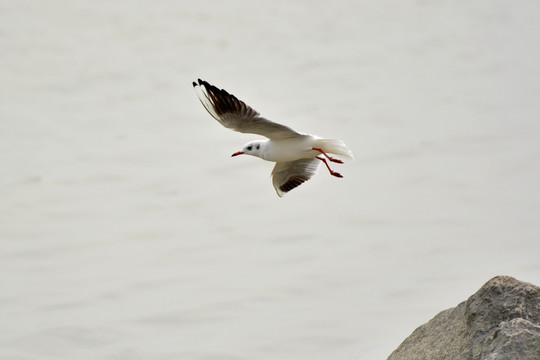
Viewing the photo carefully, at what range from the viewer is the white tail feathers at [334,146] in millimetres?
8305

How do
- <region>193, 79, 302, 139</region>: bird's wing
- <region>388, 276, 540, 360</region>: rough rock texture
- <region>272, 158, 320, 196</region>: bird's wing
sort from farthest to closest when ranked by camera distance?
<region>272, 158, 320, 196</region>: bird's wing < <region>193, 79, 302, 139</region>: bird's wing < <region>388, 276, 540, 360</region>: rough rock texture

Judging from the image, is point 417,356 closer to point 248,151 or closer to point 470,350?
point 470,350

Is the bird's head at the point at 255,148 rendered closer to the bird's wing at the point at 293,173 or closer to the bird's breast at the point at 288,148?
the bird's breast at the point at 288,148

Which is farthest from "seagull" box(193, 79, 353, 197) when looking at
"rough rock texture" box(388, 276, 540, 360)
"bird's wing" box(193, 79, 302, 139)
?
"rough rock texture" box(388, 276, 540, 360)

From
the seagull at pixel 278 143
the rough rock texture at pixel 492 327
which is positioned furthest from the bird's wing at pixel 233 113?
the rough rock texture at pixel 492 327

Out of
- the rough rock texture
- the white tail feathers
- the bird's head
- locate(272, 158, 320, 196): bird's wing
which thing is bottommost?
the rough rock texture

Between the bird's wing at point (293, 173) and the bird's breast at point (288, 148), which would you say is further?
the bird's wing at point (293, 173)

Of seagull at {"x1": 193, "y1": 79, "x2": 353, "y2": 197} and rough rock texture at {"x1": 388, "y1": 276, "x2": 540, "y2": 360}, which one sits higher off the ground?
seagull at {"x1": 193, "y1": 79, "x2": 353, "y2": 197}

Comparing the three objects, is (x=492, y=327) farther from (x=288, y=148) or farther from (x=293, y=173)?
→ (x=293, y=173)

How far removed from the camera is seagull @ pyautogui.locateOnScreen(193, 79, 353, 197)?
25.8ft

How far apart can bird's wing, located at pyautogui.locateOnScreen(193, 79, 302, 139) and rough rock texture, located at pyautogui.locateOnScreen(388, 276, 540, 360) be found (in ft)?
11.0

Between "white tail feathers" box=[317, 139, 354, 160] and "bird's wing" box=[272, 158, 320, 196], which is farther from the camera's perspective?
"bird's wing" box=[272, 158, 320, 196]

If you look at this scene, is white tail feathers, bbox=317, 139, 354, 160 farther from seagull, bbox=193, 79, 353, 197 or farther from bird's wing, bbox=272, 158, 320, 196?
bird's wing, bbox=272, 158, 320, 196

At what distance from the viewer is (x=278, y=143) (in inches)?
328
